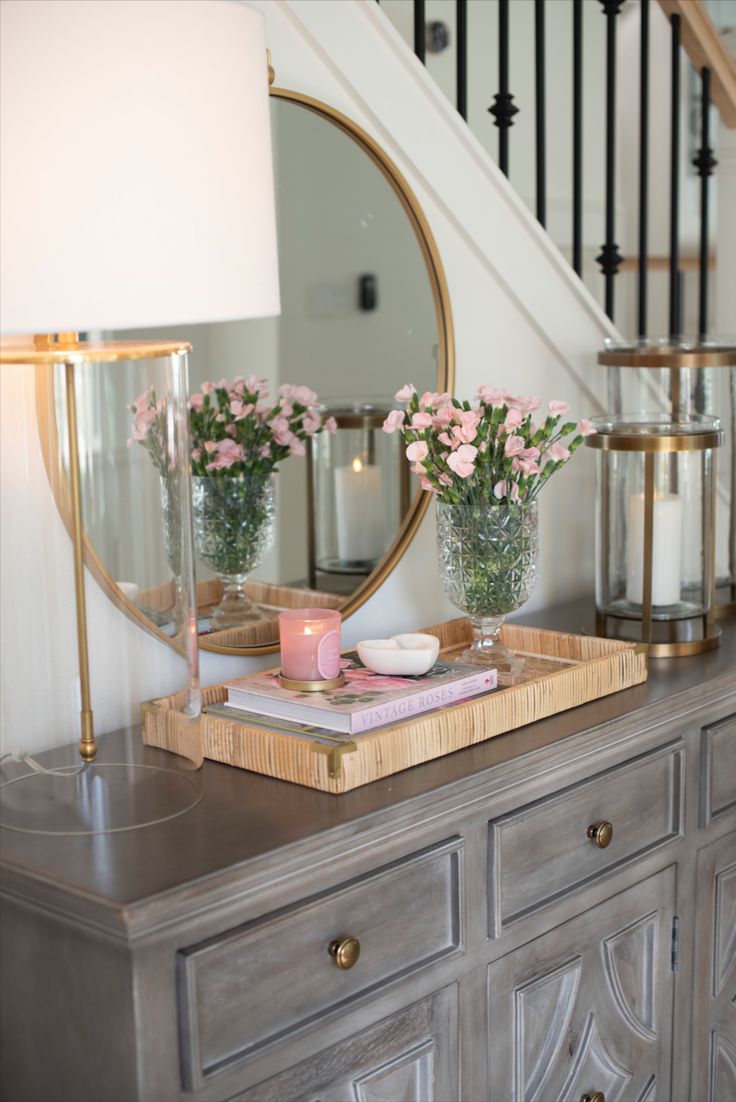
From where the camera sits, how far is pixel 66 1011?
115cm

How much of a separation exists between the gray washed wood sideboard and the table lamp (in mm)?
471

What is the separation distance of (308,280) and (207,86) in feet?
1.92

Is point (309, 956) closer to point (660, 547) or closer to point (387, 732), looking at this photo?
point (387, 732)

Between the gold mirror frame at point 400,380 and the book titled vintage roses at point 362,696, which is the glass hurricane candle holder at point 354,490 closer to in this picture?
the gold mirror frame at point 400,380

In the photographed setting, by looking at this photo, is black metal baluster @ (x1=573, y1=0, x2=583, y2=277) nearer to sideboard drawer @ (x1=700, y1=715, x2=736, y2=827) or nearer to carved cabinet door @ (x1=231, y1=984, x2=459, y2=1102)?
sideboard drawer @ (x1=700, y1=715, x2=736, y2=827)

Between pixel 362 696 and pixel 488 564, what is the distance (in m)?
0.29

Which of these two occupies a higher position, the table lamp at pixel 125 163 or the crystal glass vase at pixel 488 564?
the table lamp at pixel 125 163

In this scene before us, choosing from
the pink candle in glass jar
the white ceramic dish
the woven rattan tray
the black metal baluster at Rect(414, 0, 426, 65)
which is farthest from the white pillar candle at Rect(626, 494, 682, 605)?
the black metal baluster at Rect(414, 0, 426, 65)

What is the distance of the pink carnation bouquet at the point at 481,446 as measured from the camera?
1.58 meters

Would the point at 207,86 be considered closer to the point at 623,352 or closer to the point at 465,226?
the point at 465,226

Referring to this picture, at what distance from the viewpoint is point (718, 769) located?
5.76ft

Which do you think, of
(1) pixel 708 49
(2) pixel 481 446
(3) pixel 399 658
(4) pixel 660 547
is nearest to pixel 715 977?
(4) pixel 660 547

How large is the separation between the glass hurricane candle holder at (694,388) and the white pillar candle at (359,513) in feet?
1.58

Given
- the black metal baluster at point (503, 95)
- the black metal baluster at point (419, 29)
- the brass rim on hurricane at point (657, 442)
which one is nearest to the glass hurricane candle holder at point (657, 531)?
the brass rim on hurricane at point (657, 442)
